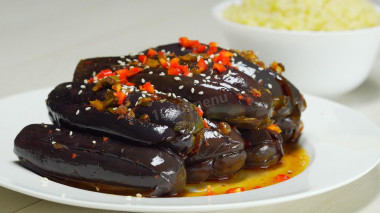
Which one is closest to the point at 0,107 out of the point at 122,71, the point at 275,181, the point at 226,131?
the point at 122,71

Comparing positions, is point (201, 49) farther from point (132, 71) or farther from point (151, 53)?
point (132, 71)

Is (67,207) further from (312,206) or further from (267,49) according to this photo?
(267,49)

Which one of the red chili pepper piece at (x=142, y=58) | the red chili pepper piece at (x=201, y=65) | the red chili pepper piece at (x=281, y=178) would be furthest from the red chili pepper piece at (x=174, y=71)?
the red chili pepper piece at (x=281, y=178)

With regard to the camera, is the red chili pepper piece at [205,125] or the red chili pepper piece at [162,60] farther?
the red chili pepper piece at [162,60]

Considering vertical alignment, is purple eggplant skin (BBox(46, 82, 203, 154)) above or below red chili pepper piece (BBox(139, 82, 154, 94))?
below

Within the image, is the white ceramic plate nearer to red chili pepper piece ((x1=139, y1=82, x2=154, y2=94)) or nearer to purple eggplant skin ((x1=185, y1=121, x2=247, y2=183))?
purple eggplant skin ((x1=185, y1=121, x2=247, y2=183))

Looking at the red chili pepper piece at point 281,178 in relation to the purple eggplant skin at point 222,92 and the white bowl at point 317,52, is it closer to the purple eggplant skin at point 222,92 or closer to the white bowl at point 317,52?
the purple eggplant skin at point 222,92

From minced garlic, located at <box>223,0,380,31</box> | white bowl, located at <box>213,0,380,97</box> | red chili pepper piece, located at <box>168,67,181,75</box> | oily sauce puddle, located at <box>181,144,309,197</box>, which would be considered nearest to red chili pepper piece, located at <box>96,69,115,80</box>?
red chili pepper piece, located at <box>168,67,181,75</box>

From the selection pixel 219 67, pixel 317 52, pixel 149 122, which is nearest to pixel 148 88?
pixel 149 122
